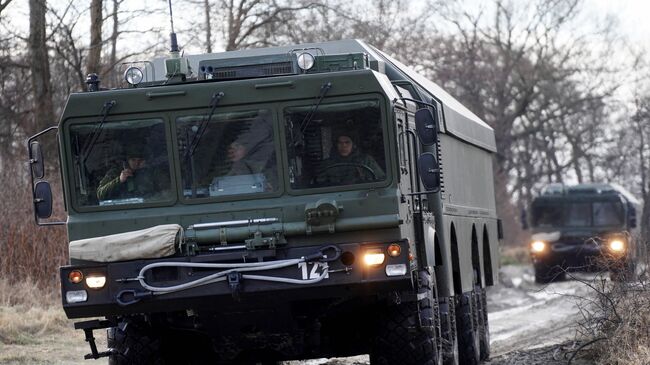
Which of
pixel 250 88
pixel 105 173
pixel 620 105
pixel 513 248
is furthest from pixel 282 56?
pixel 620 105

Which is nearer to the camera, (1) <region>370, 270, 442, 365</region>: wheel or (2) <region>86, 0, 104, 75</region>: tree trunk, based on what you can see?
(1) <region>370, 270, 442, 365</region>: wheel

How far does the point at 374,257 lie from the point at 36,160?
2991 mm

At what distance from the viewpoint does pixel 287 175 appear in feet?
38.4

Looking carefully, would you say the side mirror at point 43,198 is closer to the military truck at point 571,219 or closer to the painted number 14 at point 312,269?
the painted number 14 at point 312,269

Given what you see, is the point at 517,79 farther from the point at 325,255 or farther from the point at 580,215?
the point at 325,255

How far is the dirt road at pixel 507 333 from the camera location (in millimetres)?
16766

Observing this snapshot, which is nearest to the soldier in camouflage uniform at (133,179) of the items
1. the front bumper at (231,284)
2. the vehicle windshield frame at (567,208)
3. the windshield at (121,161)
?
the windshield at (121,161)

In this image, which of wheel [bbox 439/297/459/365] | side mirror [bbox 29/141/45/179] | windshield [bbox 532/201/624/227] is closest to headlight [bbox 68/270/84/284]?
side mirror [bbox 29/141/45/179]

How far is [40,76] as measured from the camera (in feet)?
91.2

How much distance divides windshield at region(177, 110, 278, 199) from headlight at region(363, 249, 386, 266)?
40.2 inches

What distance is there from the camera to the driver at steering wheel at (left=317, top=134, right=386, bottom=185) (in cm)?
1171

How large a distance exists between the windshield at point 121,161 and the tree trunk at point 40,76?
1578 cm

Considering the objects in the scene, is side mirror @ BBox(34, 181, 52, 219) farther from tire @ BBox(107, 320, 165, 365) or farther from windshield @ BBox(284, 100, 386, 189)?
windshield @ BBox(284, 100, 386, 189)

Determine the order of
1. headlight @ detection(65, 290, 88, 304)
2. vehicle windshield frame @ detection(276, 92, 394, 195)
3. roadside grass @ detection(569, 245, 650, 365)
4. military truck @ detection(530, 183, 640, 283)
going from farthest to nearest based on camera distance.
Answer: military truck @ detection(530, 183, 640, 283) < roadside grass @ detection(569, 245, 650, 365) < vehicle windshield frame @ detection(276, 92, 394, 195) < headlight @ detection(65, 290, 88, 304)
